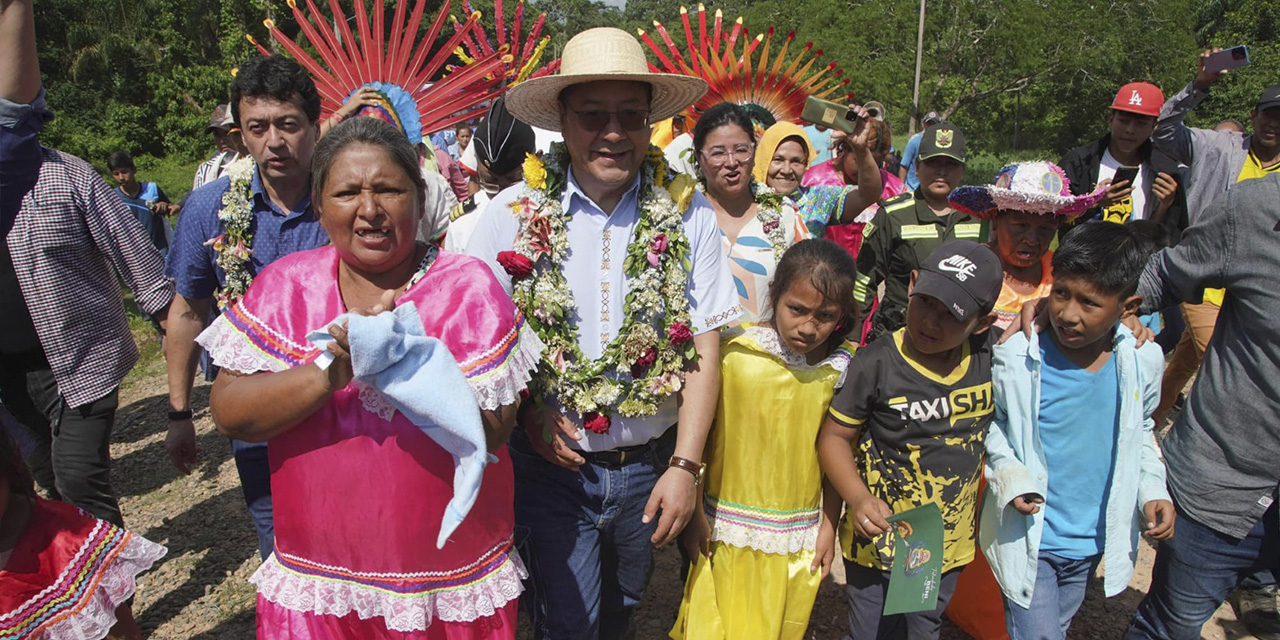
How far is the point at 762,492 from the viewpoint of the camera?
9.19 feet

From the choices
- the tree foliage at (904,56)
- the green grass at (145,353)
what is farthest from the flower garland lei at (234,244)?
the tree foliage at (904,56)

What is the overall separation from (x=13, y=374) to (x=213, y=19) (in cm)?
2824

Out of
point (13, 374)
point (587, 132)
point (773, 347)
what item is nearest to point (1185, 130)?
point (773, 347)

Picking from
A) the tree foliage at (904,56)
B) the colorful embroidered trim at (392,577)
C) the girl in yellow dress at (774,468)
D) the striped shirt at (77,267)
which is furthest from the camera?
the tree foliage at (904,56)

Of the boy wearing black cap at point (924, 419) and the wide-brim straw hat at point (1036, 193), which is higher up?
the wide-brim straw hat at point (1036, 193)

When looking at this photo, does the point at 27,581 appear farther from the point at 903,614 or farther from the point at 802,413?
the point at 903,614

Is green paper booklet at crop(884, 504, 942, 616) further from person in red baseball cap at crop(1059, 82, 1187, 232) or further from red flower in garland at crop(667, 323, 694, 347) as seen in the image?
person in red baseball cap at crop(1059, 82, 1187, 232)

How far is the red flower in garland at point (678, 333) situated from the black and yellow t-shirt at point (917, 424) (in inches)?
24.9

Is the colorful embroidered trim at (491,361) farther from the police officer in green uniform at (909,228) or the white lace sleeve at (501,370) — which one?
the police officer in green uniform at (909,228)

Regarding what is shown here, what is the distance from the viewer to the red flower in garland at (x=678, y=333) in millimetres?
2400

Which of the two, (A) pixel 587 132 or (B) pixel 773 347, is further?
(B) pixel 773 347

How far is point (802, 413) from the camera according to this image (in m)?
2.75

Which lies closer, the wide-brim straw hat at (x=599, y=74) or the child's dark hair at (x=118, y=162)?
the wide-brim straw hat at (x=599, y=74)

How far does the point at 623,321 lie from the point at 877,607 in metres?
1.41
